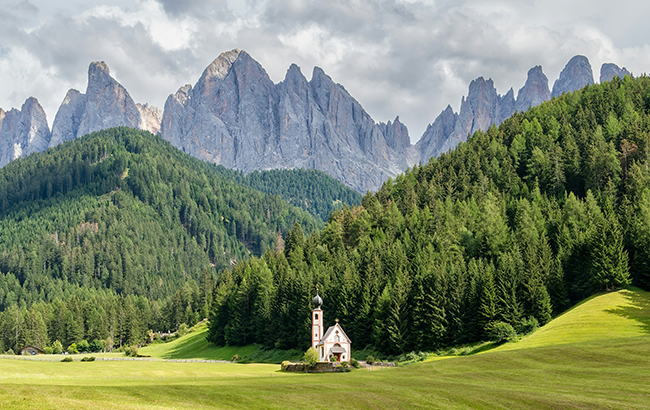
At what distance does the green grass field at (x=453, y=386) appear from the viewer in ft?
141

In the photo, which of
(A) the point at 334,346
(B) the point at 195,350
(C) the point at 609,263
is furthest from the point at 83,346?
(C) the point at 609,263

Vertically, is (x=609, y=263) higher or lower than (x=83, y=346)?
higher

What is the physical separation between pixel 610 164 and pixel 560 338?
6932 cm

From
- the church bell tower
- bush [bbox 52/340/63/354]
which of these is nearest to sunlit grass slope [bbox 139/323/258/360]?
the church bell tower

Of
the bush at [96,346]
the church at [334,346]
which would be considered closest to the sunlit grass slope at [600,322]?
the church at [334,346]

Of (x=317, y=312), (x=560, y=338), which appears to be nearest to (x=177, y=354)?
(x=317, y=312)

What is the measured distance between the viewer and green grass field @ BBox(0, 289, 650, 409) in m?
42.9

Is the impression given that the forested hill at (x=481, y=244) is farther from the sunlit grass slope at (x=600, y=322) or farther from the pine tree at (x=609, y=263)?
the sunlit grass slope at (x=600, y=322)

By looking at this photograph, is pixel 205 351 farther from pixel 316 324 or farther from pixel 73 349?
pixel 73 349

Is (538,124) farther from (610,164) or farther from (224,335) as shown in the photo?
(224,335)

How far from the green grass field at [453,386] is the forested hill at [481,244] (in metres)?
17.8

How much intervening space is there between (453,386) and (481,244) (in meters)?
66.0

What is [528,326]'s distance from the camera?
90.4 meters

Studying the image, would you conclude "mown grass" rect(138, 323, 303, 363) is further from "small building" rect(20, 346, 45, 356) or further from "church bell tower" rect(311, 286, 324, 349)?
"small building" rect(20, 346, 45, 356)
